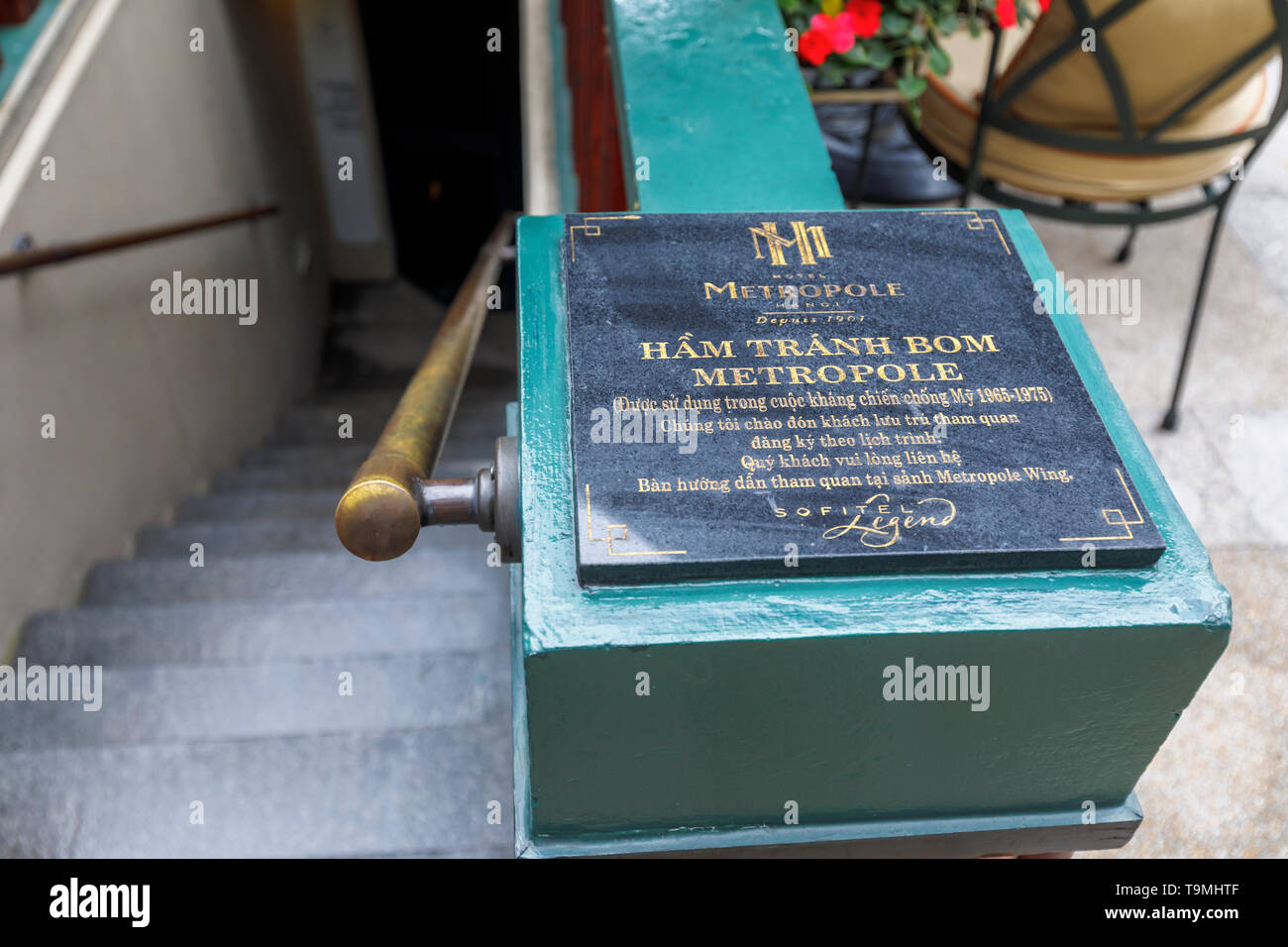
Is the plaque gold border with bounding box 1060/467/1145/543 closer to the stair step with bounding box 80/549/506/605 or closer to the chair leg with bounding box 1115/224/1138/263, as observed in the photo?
the stair step with bounding box 80/549/506/605

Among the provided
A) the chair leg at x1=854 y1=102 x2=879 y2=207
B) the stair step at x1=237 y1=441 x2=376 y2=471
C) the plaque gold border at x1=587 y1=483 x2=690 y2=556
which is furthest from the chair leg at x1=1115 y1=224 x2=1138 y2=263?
the stair step at x1=237 y1=441 x2=376 y2=471

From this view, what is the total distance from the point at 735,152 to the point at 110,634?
2.29 m

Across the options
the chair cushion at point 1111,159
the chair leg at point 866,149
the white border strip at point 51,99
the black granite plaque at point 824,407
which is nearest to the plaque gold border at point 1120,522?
the black granite plaque at point 824,407

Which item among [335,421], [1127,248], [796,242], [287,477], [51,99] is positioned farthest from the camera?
[335,421]

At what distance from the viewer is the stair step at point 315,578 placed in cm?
315

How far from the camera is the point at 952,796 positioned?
121 centimetres

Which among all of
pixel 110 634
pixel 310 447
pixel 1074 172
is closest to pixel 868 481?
pixel 1074 172

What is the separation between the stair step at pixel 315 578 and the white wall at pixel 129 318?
1.32ft

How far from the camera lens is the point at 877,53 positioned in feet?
6.83

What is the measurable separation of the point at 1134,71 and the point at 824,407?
1.53m

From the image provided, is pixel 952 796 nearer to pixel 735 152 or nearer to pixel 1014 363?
pixel 1014 363

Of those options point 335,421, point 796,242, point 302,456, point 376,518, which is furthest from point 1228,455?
point 335,421
